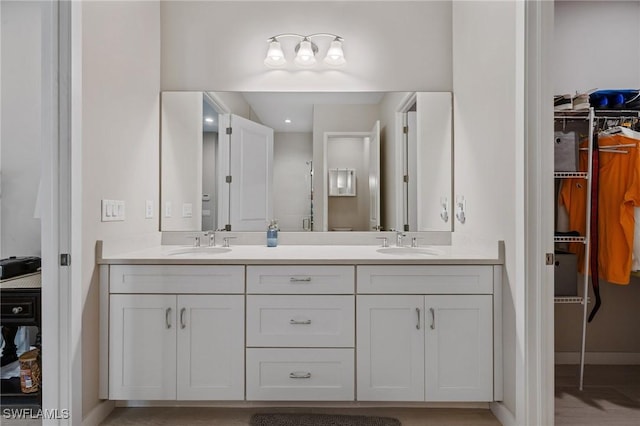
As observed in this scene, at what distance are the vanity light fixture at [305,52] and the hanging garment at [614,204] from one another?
5.49ft

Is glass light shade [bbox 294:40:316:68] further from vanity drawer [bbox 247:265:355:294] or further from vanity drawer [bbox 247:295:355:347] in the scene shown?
vanity drawer [bbox 247:295:355:347]

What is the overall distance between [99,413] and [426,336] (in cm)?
169

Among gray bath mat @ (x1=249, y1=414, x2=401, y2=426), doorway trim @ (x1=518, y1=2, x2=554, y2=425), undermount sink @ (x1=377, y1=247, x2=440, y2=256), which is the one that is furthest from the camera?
undermount sink @ (x1=377, y1=247, x2=440, y2=256)

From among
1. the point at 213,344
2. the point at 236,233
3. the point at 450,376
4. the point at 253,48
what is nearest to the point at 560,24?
the point at 253,48

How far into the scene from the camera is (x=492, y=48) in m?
1.97

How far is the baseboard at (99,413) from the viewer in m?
1.82

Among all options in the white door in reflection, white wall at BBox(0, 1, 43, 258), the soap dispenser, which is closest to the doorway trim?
the soap dispenser

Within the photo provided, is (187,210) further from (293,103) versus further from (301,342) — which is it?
(301,342)

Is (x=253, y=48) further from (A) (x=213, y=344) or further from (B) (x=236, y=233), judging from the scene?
(A) (x=213, y=344)

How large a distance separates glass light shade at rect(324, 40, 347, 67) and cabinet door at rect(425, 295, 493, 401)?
1647 millimetres

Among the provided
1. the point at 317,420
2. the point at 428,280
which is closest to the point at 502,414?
the point at 428,280

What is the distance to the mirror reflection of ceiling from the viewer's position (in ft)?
8.57

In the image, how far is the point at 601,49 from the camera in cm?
266

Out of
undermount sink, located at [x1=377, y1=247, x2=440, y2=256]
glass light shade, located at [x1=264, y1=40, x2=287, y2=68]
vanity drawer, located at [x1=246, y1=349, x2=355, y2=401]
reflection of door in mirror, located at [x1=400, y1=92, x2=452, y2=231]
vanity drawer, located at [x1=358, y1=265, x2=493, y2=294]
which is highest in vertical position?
glass light shade, located at [x1=264, y1=40, x2=287, y2=68]
